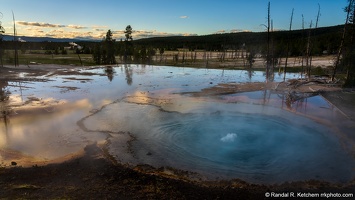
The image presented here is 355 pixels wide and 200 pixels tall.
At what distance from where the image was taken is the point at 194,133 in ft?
41.3

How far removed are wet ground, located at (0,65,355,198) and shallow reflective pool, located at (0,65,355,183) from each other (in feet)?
0.11

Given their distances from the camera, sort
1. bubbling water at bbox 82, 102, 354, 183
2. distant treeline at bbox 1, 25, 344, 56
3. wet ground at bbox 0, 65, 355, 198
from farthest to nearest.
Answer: distant treeline at bbox 1, 25, 344, 56 < wet ground at bbox 0, 65, 355, 198 < bubbling water at bbox 82, 102, 354, 183

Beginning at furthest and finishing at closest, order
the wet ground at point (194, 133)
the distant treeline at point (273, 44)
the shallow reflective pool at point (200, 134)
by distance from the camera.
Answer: the distant treeline at point (273, 44) < the shallow reflective pool at point (200, 134) < the wet ground at point (194, 133)

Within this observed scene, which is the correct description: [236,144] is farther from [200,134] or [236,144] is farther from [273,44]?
[273,44]

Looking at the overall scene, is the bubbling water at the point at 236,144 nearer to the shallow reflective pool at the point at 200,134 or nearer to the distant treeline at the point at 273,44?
the shallow reflective pool at the point at 200,134

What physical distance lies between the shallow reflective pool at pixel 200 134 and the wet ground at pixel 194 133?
0.03 meters

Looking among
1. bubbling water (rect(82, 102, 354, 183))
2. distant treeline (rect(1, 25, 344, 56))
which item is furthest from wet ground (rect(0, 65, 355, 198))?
distant treeline (rect(1, 25, 344, 56))

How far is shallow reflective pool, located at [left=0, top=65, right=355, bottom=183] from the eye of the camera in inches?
372

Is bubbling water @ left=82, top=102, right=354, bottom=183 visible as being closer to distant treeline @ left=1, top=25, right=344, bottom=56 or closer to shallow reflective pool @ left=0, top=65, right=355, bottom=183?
shallow reflective pool @ left=0, top=65, right=355, bottom=183

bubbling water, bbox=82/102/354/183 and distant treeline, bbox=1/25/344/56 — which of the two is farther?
distant treeline, bbox=1/25/344/56

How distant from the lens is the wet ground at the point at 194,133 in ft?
30.5

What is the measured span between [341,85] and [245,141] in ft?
64.1

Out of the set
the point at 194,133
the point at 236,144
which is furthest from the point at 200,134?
the point at 236,144

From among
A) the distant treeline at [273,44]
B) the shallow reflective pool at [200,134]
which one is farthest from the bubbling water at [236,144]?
the distant treeline at [273,44]
